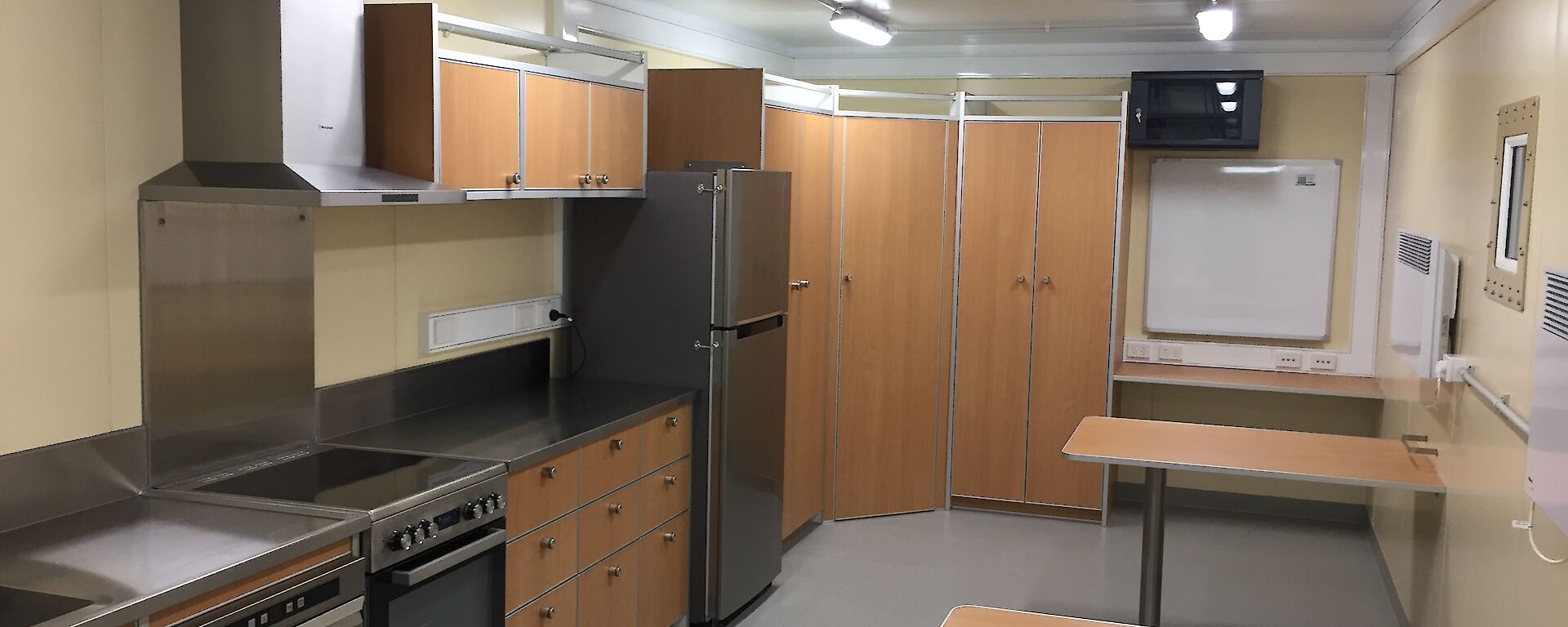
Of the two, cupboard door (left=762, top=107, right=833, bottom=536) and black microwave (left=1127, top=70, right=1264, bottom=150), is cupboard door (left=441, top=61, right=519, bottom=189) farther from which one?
black microwave (left=1127, top=70, right=1264, bottom=150)

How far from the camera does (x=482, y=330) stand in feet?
14.0

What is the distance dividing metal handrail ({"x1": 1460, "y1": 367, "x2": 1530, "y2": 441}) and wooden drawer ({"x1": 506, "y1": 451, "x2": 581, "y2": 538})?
2473 mm

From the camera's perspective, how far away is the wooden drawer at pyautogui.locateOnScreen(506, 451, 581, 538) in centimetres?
335

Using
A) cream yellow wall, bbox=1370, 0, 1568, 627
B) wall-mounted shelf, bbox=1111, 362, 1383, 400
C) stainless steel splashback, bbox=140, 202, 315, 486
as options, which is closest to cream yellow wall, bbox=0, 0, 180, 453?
stainless steel splashback, bbox=140, 202, 315, 486

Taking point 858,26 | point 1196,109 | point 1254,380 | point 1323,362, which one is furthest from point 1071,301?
point 858,26

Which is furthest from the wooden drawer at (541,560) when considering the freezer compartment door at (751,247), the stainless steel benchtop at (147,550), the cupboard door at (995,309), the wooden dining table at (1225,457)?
the cupboard door at (995,309)

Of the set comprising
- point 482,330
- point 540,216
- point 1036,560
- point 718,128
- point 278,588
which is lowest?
point 1036,560

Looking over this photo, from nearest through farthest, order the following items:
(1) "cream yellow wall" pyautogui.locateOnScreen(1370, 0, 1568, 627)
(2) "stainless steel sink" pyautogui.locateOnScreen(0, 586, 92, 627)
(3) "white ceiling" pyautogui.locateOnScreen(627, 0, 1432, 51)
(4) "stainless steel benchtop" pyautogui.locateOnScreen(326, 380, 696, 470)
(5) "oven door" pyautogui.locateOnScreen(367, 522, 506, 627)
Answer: (2) "stainless steel sink" pyautogui.locateOnScreen(0, 586, 92, 627), (5) "oven door" pyautogui.locateOnScreen(367, 522, 506, 627), (1) "cream yellow wall" pyautogui.locateOnScreen(1370, 0, 1568, 627), (4) "stainless steel benchtop" pyautogui.locateOnScreen(326, 380, 696, 470), (3) "white ceiling" pyautogui.locateOnScreen(627, 0, 1432, 51)

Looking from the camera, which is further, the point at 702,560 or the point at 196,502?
the point at 702,560

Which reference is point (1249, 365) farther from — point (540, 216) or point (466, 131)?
point (466, 131)

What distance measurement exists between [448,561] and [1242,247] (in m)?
4.88

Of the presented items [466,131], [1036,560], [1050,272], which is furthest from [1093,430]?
[466,131]

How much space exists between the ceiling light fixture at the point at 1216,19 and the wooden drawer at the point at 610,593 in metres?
3.05

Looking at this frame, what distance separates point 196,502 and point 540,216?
2.01 meters
